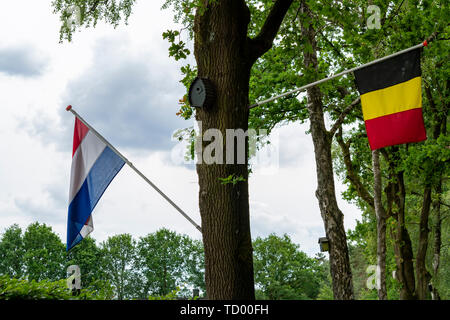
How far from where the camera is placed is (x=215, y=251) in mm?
5730

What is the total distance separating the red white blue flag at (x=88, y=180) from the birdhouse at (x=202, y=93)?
1927mm

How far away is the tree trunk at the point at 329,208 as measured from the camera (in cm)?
1130

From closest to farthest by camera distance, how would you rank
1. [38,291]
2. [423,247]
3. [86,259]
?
[38,291] < [423,247] < [86,259]

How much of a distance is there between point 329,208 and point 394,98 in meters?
5.55

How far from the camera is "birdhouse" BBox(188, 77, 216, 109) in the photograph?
6074mm

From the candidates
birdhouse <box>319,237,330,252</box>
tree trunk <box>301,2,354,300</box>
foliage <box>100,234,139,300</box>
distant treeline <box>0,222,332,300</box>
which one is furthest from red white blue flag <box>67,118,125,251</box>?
foliage <box>100,234,139,300</box>

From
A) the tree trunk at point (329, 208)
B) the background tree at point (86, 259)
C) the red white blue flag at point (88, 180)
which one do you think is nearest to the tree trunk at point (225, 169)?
the red white blue flag at point (88, 180)

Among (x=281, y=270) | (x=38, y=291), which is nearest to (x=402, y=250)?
(x=38, y=291)

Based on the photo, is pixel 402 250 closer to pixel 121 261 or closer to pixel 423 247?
pixel 423 247

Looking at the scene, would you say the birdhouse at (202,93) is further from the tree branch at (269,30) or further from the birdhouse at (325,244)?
the birdhouse at (325,244)

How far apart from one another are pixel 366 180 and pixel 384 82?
46.5 feet

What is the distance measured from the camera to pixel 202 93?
6.11 meters

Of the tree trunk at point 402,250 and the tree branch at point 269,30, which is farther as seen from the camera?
the tree trunk at point 402,250
